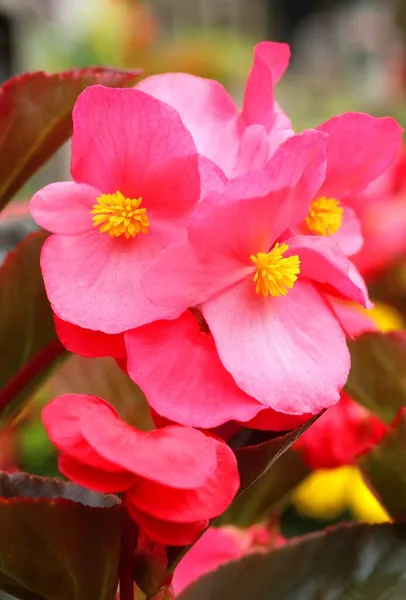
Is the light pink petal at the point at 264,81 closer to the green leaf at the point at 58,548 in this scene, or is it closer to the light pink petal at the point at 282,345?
the light pink petal at the point at 282,345

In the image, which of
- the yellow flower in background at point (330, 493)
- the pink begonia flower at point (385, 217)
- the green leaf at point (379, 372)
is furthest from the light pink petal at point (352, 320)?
the pink begonia flower at point (385, 217)

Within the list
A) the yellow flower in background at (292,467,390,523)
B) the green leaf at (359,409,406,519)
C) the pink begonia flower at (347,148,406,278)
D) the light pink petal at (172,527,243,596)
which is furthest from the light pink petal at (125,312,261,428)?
the pink begonia flower at (347,148,406,278)

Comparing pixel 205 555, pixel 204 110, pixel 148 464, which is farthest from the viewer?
pixel 205 555

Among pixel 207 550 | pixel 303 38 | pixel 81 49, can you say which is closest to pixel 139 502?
pixel 207 550

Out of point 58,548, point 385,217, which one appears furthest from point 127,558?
point 385,217

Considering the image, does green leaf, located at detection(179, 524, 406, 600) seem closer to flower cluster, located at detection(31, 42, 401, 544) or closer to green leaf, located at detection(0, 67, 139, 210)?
flower cluster, located at detection(31, 42, 401, 544)

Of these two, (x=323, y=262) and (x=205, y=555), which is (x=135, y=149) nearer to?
(x=323, y=262)
